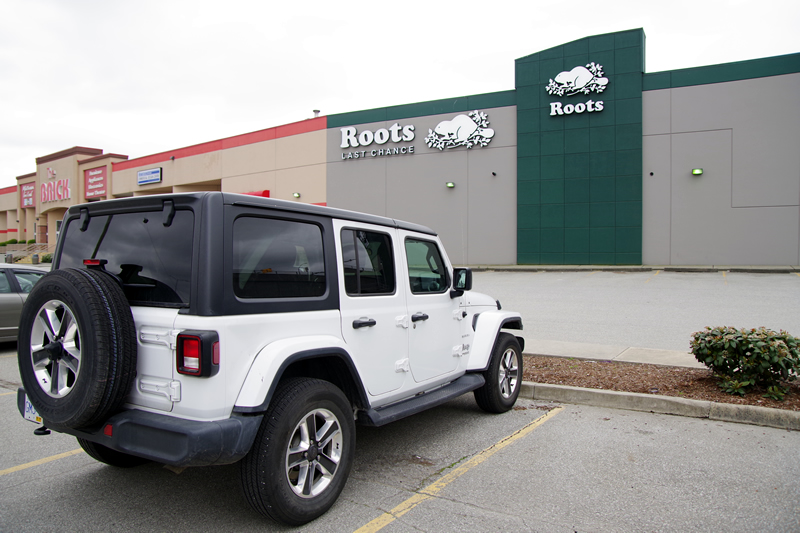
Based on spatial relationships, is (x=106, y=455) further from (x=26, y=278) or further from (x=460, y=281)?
(x=26, y=278)

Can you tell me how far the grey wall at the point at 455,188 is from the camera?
2836 centimetres

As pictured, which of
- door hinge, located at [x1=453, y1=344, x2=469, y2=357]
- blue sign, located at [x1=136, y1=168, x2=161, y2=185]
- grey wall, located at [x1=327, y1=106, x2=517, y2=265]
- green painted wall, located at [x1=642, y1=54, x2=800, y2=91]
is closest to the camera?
door hinge, located at [x1=453, y1=344, x2=469, y2=357]

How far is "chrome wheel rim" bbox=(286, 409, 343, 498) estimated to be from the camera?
3.40m

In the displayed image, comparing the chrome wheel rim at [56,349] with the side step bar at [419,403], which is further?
the side step bar at [419,403]

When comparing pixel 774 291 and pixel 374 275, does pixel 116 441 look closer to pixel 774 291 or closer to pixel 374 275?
pixel 374 275

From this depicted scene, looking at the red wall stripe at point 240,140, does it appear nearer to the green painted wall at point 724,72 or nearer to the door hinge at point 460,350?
the green painted wall at point 724,72

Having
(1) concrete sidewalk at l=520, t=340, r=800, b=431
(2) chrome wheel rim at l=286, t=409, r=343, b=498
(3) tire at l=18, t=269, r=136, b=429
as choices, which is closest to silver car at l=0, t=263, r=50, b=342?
(3) tire at l=18, t=269, r=136, b=429

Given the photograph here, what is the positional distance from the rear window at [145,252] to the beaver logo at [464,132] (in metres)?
26.3

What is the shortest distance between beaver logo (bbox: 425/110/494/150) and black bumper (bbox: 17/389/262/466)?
27.0 m

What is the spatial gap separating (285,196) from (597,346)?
26827 millimetres

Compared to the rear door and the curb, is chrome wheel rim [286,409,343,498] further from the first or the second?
the curb

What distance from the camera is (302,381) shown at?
3500 millimetres

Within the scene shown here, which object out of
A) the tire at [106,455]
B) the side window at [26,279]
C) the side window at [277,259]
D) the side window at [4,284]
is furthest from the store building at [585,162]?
the tire at [106,455]

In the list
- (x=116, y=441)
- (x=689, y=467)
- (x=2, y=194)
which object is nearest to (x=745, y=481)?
(x=689, y=467)
